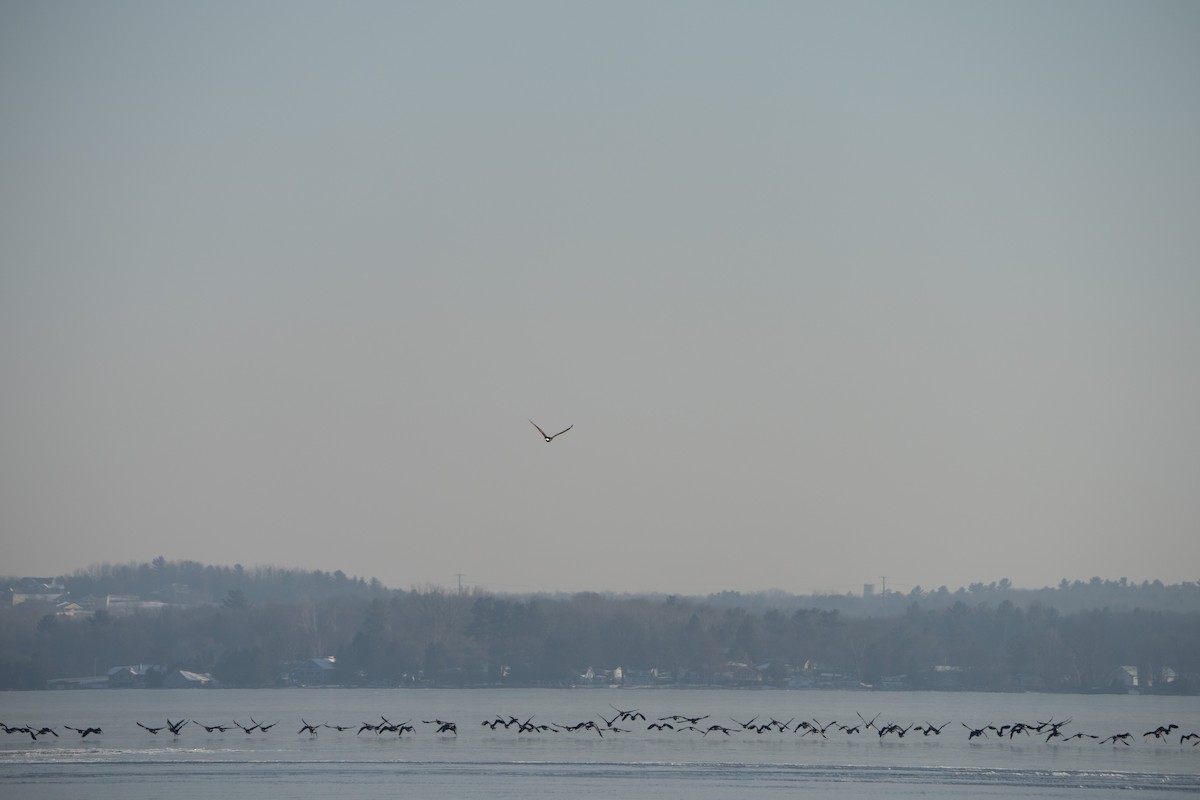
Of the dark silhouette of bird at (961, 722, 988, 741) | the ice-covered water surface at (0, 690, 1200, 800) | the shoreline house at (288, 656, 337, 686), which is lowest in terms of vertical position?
the ice-covered water surface at (0, 690, 1200, 800)

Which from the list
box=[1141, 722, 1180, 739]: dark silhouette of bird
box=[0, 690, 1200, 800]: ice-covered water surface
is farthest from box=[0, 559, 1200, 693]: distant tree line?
box=[1141, 722, 1180, 739]: dark silhouette of bird

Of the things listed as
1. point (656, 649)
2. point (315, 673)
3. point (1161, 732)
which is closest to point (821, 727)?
point (1161, 732)

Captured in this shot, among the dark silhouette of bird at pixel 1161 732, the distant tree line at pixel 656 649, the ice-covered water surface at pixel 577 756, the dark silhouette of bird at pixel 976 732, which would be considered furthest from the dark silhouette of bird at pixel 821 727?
the distant tree line at pixel 656 649

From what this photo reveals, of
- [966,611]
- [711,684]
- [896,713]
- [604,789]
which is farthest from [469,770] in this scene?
[966,611]

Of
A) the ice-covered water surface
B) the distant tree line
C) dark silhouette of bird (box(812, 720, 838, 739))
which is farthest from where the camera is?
the distant tree line

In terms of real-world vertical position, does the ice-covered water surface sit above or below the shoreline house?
below

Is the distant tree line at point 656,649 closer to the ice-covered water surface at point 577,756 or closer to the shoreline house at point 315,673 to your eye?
the shoreline house at point 315,673

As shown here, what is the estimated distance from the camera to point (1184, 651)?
465 ft

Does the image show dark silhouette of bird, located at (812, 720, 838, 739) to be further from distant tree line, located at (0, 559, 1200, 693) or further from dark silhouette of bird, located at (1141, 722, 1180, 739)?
distant tree line, located at (0, 559, 1200, 693)

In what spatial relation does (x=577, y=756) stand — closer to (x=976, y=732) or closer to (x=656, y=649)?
(x=976, y=732)

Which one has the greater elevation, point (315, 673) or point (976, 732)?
point (315, 673)

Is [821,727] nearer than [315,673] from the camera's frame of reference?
Yes

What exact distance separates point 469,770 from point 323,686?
3231 inches

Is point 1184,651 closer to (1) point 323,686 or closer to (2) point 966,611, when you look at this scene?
(2) point 966,611
